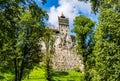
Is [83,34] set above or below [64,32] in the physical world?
below

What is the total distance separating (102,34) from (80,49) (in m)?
31.0

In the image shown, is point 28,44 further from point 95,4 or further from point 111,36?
point 95,4

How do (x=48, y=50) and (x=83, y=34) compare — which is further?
(x=48, y=50)

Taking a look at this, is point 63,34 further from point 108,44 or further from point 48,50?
point 108,44

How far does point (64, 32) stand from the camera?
134 metres

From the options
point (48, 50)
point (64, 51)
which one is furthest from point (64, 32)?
point (48, 50)

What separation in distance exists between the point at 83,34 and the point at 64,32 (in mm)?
59678

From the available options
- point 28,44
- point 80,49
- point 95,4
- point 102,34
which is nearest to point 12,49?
point 28,44

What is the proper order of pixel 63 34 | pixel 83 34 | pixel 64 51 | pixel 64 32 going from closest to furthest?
pixel 83 34
pixel 64 51
pixel 63 34
pixel 64 32

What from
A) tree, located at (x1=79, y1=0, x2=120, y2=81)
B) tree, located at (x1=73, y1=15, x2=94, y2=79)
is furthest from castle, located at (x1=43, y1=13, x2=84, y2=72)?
tree, located at (x1=79, y1=0, x2=120, y2=81)

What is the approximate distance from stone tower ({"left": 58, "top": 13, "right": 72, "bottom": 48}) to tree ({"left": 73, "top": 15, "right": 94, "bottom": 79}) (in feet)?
175

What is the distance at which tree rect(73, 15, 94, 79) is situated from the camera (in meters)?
71.3

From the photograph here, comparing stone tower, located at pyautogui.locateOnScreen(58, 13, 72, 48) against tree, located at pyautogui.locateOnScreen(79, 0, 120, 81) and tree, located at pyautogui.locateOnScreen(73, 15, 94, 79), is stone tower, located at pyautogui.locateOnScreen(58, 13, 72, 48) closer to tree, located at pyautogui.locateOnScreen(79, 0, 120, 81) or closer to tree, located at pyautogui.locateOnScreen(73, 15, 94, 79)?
tree, located at pyautogui.locateOnScreen(73, 15, 94, 79)

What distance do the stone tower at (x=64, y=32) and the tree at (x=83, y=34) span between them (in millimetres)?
53294
